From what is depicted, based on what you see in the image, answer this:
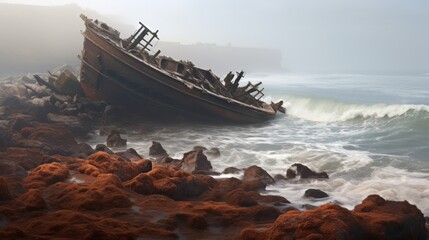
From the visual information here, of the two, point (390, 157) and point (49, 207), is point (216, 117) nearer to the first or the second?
point (390, 157)

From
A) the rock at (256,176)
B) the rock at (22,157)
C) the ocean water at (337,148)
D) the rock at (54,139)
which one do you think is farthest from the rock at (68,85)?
the rock at (256,176)

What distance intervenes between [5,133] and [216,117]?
404 inches

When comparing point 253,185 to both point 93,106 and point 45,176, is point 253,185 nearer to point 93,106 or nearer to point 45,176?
point 45,176

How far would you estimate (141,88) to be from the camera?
61.1ft

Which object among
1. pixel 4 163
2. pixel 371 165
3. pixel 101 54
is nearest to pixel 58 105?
pixel 101 54

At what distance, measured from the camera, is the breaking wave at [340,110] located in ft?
73.6

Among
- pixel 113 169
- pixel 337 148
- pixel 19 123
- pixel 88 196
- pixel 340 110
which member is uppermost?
pixel 340 110

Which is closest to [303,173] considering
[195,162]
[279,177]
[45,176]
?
[279,177]

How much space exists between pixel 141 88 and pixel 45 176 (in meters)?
10.6

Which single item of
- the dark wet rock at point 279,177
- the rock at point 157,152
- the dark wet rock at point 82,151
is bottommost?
the dark wet rock at point 279,177

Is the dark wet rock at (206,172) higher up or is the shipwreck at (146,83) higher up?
the shipwreck at (146,83)

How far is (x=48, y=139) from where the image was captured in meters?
12.8

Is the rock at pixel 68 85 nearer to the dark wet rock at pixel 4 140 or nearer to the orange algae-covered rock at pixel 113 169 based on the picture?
the dark wet rock at pixel 4 140

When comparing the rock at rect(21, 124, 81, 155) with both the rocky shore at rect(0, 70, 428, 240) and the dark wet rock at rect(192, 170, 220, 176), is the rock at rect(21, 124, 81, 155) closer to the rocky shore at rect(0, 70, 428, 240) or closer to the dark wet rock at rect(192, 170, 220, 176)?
the rocky shore at rect(0, 70, 428, 240)
